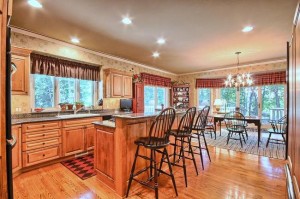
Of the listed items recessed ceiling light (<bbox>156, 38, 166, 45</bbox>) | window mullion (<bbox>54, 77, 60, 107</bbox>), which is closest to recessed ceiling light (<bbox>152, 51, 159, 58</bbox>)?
recessed ceiling light (<bbox>156, 38, 166, 45</bbox>)

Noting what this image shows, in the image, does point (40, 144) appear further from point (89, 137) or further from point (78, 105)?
point (78, 105)

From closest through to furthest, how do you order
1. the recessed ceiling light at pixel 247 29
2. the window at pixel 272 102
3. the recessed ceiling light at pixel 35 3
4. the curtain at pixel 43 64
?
1. the recessed ceiling light at pixel 35 3
2. the recessed ceiling light at pixel 247 29
3. the curtain at pixel 43 64
4. the window at pixel 272 102

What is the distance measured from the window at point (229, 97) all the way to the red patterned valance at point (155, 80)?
7.98ft

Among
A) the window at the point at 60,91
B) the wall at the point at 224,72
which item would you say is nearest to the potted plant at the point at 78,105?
the window at the point at 60,91

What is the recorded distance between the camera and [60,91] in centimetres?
386

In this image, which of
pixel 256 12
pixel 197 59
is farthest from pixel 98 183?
pixel 197 59

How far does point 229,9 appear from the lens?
91.7 inches

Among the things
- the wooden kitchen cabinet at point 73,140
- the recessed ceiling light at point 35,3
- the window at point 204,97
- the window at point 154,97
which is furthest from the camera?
the window at point 204,97

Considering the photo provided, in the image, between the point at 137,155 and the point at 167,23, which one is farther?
the point at 167,23

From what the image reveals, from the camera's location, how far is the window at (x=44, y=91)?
346 centimetres

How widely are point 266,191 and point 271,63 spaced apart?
4.85 metres

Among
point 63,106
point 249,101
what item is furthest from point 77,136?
point 249,101

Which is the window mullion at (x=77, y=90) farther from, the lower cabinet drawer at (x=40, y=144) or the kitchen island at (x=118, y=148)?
the kitchen island at (x=118, y=148)

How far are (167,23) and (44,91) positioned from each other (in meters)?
3.10
